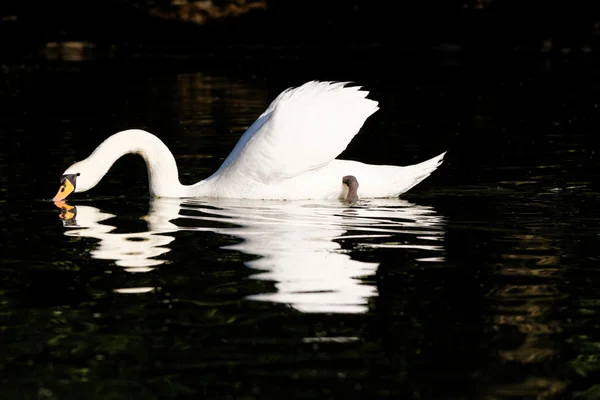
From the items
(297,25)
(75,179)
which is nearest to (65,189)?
(75,179)

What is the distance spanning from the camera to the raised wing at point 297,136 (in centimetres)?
1240

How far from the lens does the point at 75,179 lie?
12.4 metres

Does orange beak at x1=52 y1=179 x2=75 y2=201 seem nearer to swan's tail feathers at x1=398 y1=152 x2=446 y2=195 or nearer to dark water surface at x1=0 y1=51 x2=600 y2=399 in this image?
dark water surface at x1=0 y1=51 x2=600 y2=399

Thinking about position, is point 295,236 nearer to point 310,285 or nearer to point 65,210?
point 310,285

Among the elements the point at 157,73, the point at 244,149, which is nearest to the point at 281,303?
the point at 244,149

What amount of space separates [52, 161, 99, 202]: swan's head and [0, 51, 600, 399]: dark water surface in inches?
9.7

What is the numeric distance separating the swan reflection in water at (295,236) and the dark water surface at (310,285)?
29 millimetres

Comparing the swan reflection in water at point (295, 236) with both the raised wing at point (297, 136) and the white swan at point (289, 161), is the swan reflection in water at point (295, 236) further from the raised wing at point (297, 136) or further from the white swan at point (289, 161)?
the raised wing at point (297, 136)

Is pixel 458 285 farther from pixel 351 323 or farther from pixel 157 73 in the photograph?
pixel 157 73

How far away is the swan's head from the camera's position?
487 inches

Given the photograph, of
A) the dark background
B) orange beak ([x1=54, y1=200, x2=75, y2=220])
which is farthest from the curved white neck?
the dark background

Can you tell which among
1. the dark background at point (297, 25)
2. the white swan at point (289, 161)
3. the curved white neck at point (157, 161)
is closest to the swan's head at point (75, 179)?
the white swan at point (289, 161)

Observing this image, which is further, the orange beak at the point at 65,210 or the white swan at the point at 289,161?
the white swan at the point at 289,161

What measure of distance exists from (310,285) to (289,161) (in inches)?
163
